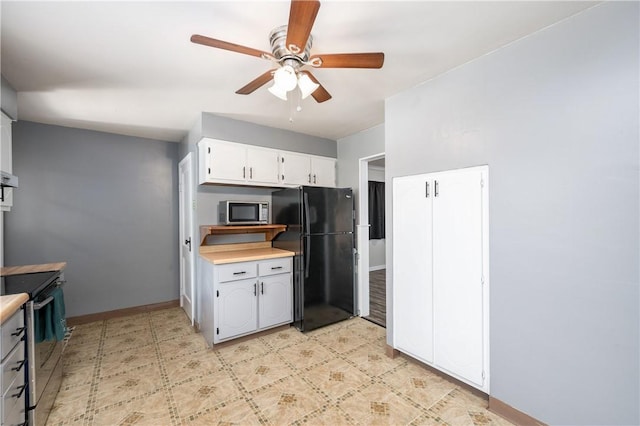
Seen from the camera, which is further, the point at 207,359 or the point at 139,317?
the point at 139,317

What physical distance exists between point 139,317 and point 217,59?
11.3 ft

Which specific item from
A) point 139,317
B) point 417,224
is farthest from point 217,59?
point 139,317

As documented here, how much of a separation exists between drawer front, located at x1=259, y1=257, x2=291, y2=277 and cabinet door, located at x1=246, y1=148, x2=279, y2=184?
96cm

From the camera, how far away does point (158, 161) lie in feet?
13.0

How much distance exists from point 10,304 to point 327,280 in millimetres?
2582

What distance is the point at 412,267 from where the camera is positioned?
2406 millimetres

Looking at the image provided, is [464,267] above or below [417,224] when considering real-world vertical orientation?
below

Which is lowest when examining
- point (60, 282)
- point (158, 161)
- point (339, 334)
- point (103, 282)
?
point (339, 334)

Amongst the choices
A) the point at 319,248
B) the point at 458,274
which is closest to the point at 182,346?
the point at 319,248

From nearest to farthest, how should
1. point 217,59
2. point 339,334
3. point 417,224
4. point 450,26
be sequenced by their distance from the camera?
point 450,26 → point 217,59 → point 417,224 → point 339,334

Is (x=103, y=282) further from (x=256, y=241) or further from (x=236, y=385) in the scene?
(x=236, y=385)

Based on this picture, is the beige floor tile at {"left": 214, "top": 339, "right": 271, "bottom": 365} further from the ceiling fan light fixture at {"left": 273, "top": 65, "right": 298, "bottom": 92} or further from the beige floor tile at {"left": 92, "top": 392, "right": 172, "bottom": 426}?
the ceiling fan light fixture at {"left": 273, "top": 65, "right": 298, "bottom": 92}

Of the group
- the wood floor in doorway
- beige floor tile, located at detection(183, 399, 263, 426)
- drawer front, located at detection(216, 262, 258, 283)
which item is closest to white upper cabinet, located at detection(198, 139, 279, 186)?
drawer front, located at detection(216, 262, 258, 283)

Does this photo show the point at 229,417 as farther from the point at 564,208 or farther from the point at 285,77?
the point at 564,208
